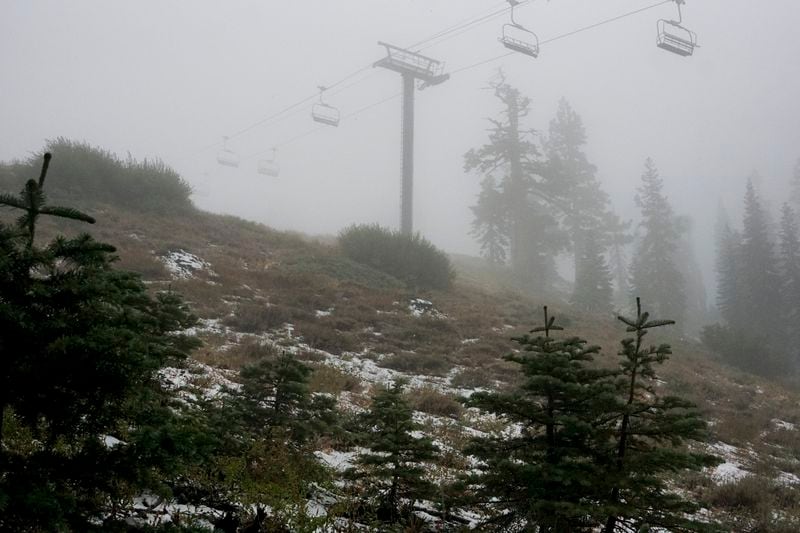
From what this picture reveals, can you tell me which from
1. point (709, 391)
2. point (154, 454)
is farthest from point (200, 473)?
point (709, 391)

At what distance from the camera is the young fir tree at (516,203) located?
4212 cm

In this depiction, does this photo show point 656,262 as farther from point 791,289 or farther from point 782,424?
point 782,424

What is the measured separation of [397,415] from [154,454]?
2647mm

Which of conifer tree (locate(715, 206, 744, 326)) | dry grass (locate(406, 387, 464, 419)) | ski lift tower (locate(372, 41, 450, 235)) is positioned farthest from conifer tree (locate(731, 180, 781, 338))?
dry grass (locate(406, 387, 464, 419))

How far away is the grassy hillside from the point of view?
927 centimetres

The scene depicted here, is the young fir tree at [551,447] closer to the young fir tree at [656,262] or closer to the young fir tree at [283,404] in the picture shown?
the young fir tree at [283,404]

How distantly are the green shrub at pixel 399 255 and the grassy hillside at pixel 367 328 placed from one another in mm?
787

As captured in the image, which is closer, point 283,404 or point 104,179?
point 283,404

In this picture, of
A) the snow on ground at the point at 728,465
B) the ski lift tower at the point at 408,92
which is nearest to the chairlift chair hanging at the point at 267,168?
the ski lift tower at the point at 408,92

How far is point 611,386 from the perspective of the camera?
3729mm

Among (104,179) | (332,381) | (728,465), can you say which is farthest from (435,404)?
(104,179)

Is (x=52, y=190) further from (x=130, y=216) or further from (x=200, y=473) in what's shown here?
(x=200, y=473)

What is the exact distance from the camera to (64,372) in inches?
94.5

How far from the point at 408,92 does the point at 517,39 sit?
11.1m
